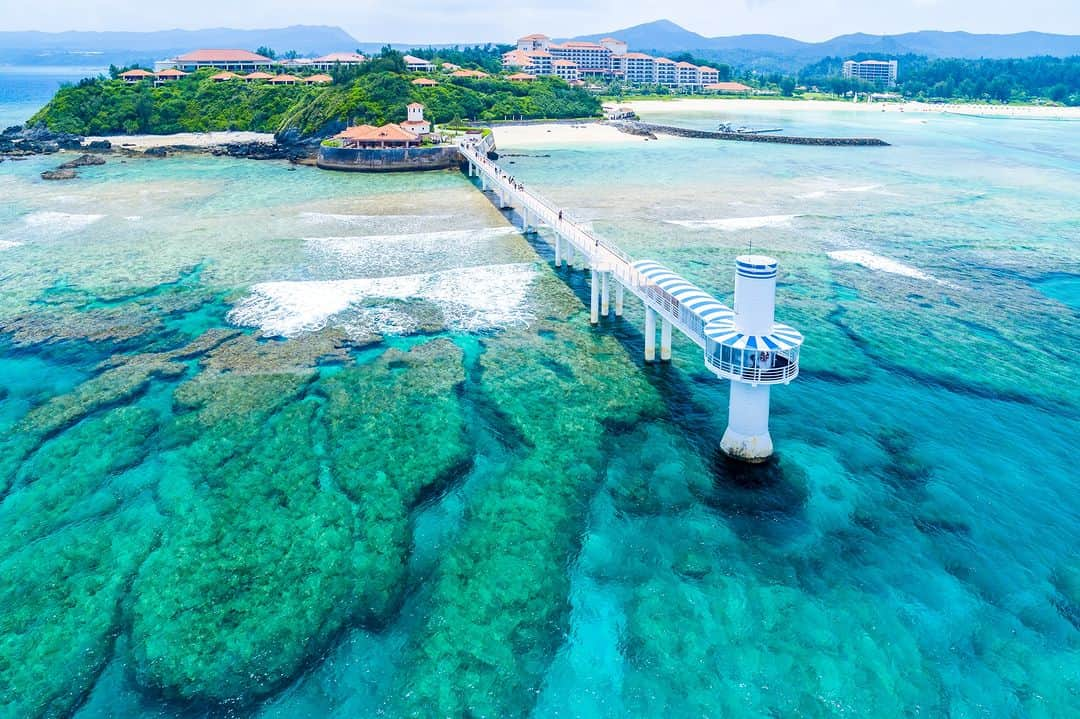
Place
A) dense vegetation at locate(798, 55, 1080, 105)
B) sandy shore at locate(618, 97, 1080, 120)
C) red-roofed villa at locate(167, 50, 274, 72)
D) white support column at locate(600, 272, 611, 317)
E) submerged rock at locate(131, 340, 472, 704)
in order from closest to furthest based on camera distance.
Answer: submerged rock at locate(131, 340, 472, 704) → white support column at locate(600, 272, 611, 317) → red-roofed villa at locate(167, 50, 274, 72) → sandy shore at locate(618, 97, 1080, 120) → dense vegetation at locate(798, 55, 1080, 105)

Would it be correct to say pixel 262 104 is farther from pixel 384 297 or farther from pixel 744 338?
pixel 744 338

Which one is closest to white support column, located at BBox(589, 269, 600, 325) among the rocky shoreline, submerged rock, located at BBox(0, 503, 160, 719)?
submerged rock, located at BBox(0, 503, 160, 719)

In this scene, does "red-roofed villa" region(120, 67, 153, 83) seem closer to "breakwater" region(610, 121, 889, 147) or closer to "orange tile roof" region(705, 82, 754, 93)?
"breakwater" region(610, 121, 889, 147)

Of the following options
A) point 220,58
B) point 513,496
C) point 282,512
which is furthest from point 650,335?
point 220,58

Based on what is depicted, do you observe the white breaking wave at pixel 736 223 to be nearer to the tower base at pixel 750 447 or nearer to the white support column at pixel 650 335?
the white support column at pixel 650 335

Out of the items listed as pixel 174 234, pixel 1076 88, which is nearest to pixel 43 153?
pixel 174 234

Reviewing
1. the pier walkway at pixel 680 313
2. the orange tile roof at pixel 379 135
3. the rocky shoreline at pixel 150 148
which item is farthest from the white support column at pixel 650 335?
the rocky shoreline at pixel 150 148
